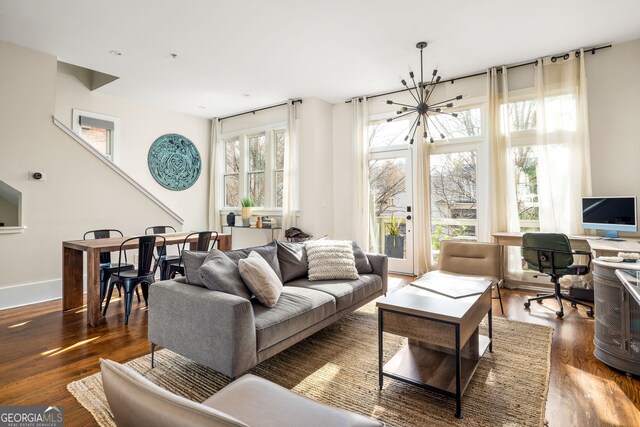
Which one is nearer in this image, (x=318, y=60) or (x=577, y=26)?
(x=577, y=26)

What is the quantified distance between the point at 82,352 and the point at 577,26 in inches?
229

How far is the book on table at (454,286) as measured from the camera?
2.42 metres

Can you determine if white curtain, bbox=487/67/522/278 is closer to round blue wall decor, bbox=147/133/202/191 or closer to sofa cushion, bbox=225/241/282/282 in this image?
sofa cushion, bbox=225/241/282/282

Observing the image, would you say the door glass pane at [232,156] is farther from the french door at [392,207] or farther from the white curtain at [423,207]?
the white curtain at [423,207]

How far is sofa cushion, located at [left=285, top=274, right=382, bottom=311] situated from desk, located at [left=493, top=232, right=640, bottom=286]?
78.6 inches

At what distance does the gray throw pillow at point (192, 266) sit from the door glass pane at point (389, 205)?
12.7 ft

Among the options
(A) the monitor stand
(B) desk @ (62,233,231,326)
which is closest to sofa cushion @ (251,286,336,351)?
(B) desk @ (62,233,231,326)

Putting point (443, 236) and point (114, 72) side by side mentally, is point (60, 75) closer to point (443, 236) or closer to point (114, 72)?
point (114, 72)

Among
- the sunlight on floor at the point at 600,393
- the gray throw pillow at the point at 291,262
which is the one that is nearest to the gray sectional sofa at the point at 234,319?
the gray throw pillow at the point at 291,262

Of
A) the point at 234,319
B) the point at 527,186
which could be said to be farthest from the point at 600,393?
the point at 527,186

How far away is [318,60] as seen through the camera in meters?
4.54

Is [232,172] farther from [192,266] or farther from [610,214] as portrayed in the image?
[610,214]

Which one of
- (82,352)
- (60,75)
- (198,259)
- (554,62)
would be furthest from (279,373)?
(60,75)

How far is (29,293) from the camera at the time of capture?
413cm
